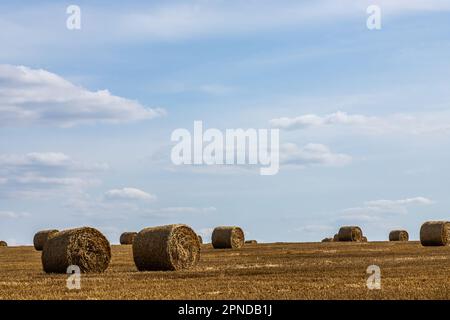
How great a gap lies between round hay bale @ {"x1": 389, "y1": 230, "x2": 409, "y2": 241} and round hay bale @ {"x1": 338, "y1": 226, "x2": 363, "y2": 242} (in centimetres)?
472

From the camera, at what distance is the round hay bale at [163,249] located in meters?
27.3

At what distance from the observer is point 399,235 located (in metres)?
62.3

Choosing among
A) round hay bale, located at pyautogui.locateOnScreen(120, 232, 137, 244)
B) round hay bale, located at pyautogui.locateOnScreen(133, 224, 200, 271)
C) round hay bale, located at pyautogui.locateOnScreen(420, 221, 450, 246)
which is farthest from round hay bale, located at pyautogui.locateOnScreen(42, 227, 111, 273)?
round hay bale, located at pyautogui.locateOnScreen(120, 232, 137, 244)

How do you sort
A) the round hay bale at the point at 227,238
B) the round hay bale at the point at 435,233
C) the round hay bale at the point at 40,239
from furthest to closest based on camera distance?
the round hay bale at the point at 40,239
the round hay bale at the point at 227,238
the round hay bale at the point at 435,233

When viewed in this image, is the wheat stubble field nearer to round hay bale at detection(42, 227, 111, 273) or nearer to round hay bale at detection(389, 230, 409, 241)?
round hay bale at detection(42, 227, 111, 273)

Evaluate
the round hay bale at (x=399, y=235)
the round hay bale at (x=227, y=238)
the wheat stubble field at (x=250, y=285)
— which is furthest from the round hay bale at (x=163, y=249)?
the round hay bale at (x=399, y=235)

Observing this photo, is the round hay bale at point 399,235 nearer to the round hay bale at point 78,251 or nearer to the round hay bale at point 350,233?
the round hay bale at point 350,233

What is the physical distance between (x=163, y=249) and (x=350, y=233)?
33763 millimetres

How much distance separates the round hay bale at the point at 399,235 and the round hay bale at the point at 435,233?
597 inches

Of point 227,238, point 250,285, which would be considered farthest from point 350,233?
point 250,285
